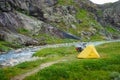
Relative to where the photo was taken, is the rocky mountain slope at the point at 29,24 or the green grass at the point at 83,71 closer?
the green grass at the point at 83,71

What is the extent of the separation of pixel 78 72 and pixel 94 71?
85.2 inches

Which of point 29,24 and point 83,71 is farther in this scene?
point 29,24

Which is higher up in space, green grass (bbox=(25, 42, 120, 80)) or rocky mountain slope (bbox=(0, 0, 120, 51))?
green grass (bbox=(25, 42, 120, 80))

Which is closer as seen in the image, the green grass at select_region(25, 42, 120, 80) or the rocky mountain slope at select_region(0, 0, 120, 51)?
the green grass at select_region(25, 42, 120, 80)

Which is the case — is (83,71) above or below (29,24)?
above

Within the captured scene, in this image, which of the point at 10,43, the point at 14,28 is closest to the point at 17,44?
the point at 10,43

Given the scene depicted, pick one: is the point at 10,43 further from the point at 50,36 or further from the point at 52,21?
the point at 52,21

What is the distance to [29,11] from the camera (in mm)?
169125

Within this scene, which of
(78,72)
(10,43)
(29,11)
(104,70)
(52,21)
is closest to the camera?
(78,72)

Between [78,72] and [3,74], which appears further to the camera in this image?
→ [78,72]

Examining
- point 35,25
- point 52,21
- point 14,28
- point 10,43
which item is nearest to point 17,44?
point 10,43

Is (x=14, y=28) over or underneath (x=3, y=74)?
underneath

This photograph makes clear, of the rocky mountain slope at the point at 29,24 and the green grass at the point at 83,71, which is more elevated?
the green grass at the point at 83,71

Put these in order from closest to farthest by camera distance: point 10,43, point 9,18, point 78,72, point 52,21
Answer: point 78,72
point 10,43
point 9,18
point 52,21
